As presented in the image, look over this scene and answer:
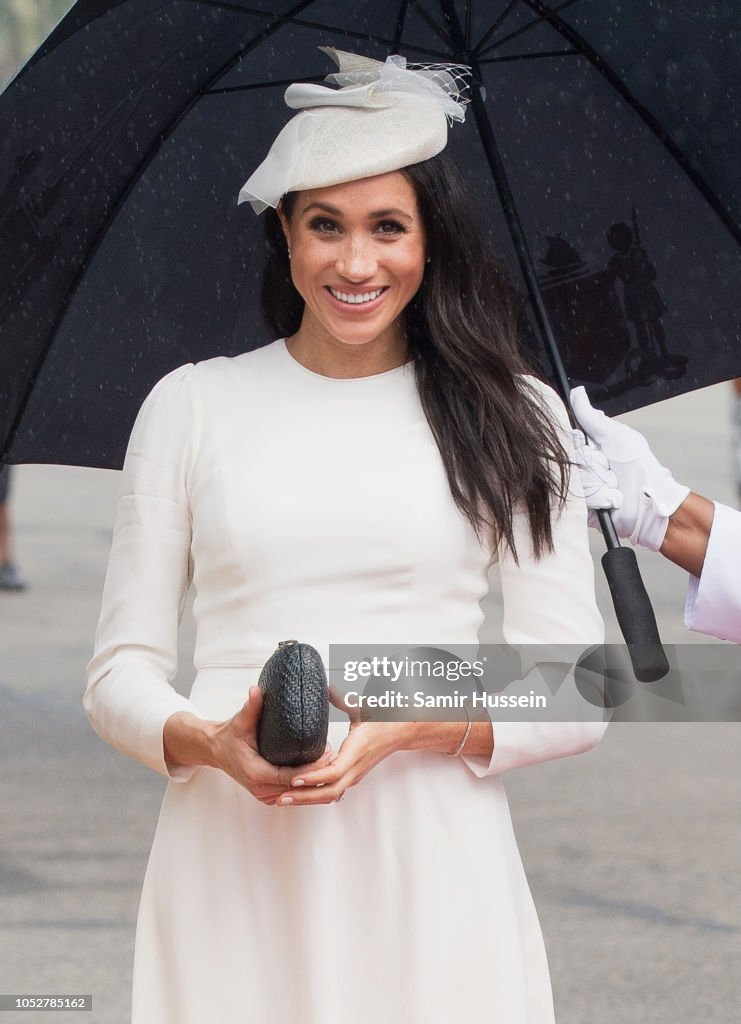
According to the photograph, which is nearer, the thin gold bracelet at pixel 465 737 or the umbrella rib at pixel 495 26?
the thin gold bracelet at pixel 465 737

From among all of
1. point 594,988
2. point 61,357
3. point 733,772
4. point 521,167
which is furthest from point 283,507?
point 733,772

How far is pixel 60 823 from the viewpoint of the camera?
17.2 feet

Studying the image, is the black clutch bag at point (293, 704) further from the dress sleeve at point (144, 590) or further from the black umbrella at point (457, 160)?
Answer: the black umbrella at point (457, 160)

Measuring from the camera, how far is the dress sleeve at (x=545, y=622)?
2.09m

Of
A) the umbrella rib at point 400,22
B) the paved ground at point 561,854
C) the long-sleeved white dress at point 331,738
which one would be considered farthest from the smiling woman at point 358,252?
the paved ground at point 561,854

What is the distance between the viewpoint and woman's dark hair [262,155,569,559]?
213 cm

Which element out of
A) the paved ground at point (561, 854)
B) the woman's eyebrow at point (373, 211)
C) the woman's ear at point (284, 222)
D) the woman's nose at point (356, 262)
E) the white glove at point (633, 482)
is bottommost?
the paved ground at point (561, 854)

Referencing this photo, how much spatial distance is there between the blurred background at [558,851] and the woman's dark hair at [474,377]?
0.54 m

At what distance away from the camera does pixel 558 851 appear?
195 inches

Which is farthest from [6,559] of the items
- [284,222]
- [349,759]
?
[349,759]

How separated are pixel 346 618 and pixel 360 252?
1.44ft

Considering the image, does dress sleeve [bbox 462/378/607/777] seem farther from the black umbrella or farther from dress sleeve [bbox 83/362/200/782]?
the black umbrella

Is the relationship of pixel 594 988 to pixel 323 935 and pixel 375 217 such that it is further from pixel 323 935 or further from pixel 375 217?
pixel 375 217

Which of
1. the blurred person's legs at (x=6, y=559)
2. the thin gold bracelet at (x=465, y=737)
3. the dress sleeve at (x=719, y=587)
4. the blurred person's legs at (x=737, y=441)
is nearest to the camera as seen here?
the thin gold bracelet at (x=465, y=737)
